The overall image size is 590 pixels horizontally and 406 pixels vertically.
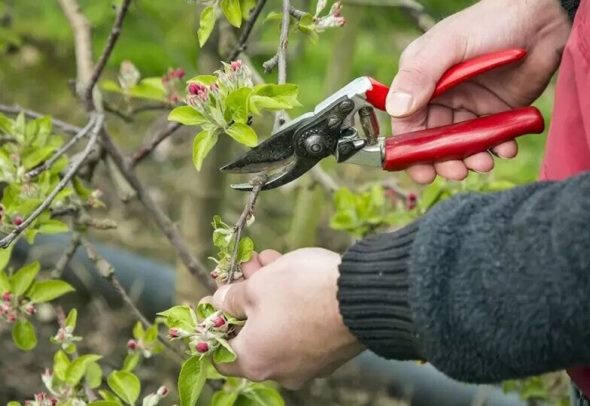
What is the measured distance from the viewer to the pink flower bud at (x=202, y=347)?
3.96 feet

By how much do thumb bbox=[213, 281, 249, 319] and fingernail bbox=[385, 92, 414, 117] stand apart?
344mm

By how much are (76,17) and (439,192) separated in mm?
841

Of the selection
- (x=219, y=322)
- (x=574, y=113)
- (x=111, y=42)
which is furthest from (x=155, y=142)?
(x=574, y=113)

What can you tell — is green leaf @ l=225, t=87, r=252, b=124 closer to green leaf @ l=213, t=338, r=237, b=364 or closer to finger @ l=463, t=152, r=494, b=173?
green leaf @ l=213, t=338, r=237, b=364

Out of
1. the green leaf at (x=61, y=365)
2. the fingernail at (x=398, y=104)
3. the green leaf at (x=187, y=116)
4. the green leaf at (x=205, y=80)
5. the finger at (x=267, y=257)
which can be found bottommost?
the green leaf at (x=61, y=365)

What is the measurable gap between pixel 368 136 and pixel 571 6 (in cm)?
40

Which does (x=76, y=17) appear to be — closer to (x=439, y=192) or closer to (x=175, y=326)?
(x=439, y=192)

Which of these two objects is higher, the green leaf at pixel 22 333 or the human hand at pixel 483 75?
the human hand at pixel 483 75

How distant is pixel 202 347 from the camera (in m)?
1.21

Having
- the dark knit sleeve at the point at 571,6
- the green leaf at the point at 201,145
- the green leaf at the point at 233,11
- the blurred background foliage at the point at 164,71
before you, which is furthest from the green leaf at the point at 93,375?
the blurred background foliage at the point at 164,71

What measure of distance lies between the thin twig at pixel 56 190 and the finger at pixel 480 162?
1.95ft

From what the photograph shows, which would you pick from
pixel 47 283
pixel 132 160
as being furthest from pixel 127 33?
pixel 47 283

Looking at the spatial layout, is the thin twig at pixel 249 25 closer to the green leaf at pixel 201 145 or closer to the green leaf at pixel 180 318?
the green leaf at pixel 201 145

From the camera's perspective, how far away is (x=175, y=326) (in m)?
1.24
